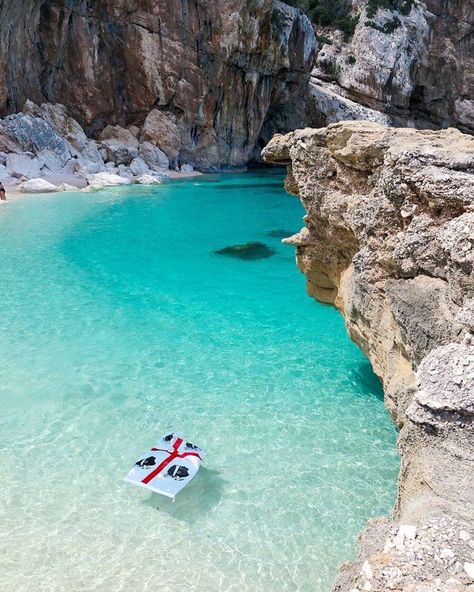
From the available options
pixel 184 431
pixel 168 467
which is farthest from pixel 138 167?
pixel 168 467

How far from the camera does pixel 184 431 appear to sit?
6430mm

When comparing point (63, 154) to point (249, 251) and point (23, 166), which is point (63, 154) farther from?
point (249, 251)

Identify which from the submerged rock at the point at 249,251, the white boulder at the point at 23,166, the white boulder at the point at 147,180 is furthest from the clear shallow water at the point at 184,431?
the white boulder at the point at 147,180

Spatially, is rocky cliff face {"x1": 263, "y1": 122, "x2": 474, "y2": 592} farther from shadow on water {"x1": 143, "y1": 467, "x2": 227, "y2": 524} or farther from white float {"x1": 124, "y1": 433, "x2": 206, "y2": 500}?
white float {"x1": 124, "y1": 433, "x2": 206, "y2": 500}

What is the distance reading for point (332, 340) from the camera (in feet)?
31.0

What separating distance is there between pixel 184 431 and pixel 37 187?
84.1 ft

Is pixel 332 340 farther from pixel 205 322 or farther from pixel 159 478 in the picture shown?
pixel 159 478

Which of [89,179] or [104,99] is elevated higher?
[104,99]

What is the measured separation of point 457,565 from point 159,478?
381 cm

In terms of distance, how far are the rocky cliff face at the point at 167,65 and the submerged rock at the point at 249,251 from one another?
82.5 feet

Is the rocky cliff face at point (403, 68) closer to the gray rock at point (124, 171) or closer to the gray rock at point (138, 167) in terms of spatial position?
the gray rock at point (138, 167)

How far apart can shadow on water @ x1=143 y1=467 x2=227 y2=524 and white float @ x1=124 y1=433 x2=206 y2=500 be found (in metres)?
0.10

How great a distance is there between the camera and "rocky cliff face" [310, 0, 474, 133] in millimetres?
48812

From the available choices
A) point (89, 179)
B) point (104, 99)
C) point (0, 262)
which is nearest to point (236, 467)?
point (0, 262)
